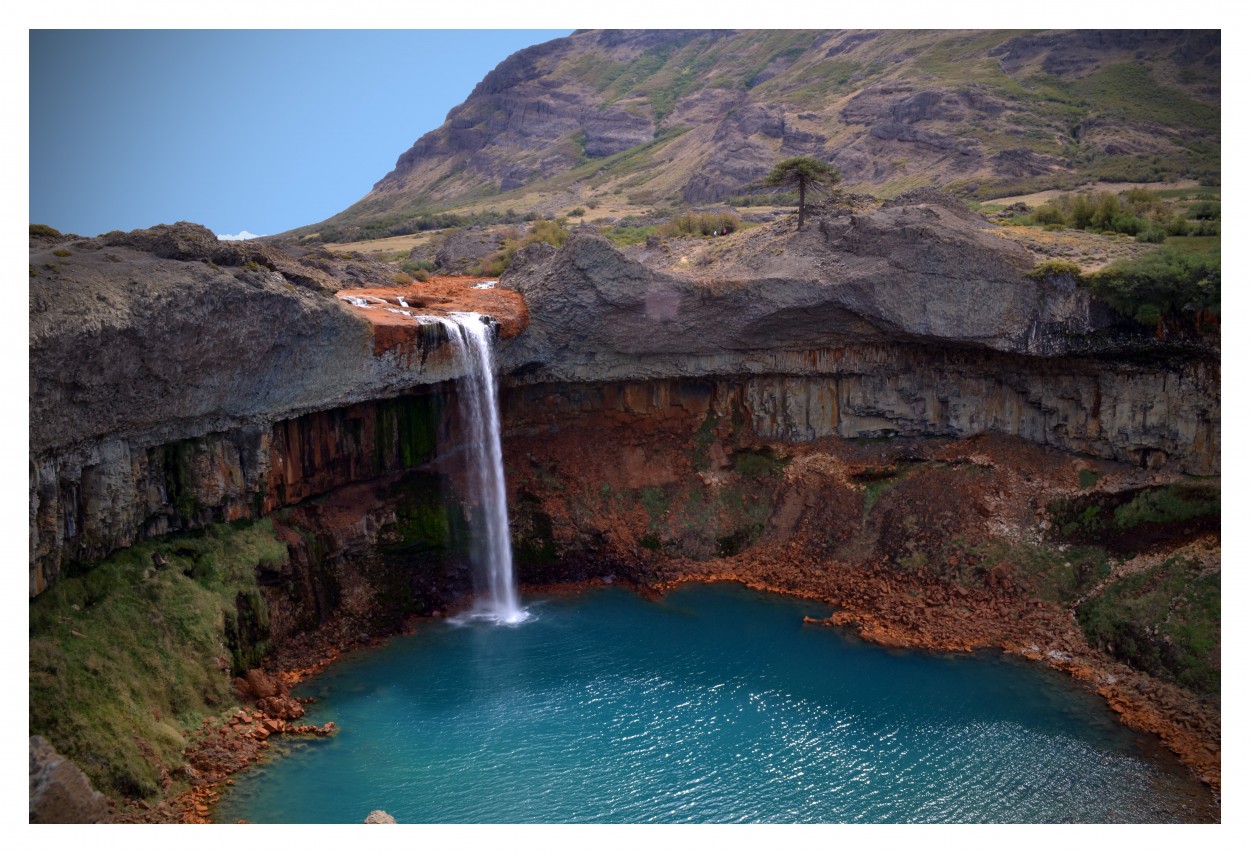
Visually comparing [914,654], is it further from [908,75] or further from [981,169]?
[908,75]

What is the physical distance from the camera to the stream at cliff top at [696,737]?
21.9 m

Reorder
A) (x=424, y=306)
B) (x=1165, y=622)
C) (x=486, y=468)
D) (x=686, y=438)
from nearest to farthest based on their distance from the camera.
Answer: (x=1165, y=622), (x=424, y=306), (x=486, y=468), (x=686, y=438)

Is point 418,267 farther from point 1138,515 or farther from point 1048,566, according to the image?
point 1138,515

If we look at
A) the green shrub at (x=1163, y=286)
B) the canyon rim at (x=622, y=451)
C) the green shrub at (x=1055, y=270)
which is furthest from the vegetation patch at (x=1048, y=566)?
the green shrub at (x=1055, y=270)

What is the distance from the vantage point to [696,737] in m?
24.9

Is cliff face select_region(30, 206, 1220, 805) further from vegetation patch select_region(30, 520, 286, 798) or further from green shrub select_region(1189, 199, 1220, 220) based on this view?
green shrub select_region(1189, 199, 1220, 220)

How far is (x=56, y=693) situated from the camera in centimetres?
2130

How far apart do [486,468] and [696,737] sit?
13384mm

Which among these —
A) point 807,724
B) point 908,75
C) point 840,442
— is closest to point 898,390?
point 840,442

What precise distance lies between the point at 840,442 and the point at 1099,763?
626 inches

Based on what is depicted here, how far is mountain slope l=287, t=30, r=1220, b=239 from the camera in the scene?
64.9 m

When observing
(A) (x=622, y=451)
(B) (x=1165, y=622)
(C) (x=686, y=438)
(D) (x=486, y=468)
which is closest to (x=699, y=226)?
(C) (x=686, y=438)

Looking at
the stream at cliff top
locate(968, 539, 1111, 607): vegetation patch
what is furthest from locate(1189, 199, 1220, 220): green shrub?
the stream at cliff top

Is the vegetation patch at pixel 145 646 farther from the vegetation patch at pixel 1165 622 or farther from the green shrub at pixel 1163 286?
the green shrub at pixel 1163 286
